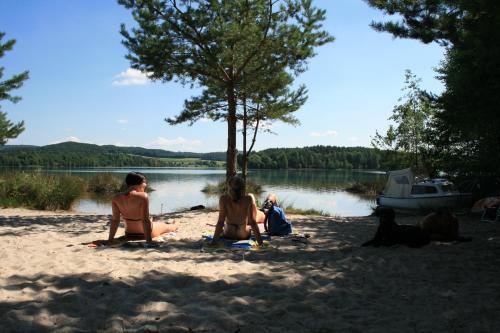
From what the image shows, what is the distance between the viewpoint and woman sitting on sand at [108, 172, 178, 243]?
5.98m

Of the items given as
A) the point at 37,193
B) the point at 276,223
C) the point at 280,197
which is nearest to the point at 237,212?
the point at 276,223

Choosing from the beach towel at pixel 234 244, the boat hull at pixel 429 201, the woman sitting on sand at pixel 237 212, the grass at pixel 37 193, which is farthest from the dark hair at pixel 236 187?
the boat hull at pixel 429 201

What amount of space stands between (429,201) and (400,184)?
6.39ft

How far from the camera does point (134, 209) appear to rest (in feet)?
20.0

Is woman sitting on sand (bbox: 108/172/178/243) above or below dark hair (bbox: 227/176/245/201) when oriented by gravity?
below

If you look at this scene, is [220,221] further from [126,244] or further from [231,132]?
[231,132]

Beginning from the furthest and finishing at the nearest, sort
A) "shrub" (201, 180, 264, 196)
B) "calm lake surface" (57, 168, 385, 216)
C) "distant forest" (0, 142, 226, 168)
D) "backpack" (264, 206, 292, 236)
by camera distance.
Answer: "distant forest" (0, 142, 226, 168) < "shrub" (201, 180, 264, 196) < "calm lake surface" (57, 168, 385, 216) < "backpack" (264, 206, 292, 236)

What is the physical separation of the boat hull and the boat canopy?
459 mm

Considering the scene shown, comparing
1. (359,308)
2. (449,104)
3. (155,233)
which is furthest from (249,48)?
(359,308)

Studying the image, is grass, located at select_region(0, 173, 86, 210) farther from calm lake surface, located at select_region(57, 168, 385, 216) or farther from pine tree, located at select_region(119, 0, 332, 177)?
pine tree, located at select_region(119, 0, 332, 177)

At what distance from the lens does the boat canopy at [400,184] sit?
16.1 meters

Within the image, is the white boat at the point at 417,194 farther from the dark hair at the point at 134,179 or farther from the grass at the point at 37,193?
the grass at the point at 37,193

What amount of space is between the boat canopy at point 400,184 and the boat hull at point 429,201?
46 cm

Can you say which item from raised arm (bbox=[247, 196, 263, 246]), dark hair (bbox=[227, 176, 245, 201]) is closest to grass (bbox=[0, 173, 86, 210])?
dark hair (bbox=[227, 176, 245, 201])
